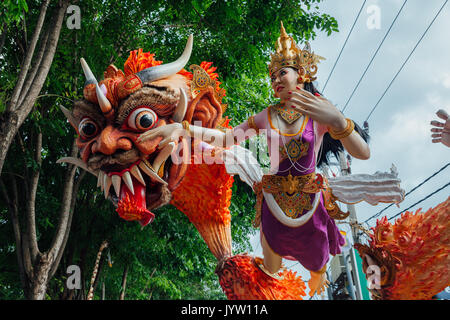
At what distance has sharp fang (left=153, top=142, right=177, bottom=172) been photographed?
2.74 metres

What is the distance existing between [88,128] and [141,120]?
1.21 feet

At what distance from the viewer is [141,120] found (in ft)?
8.88

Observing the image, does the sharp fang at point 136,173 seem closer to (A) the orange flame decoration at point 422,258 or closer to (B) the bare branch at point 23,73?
(A) the orange flame decoration at point 422,258

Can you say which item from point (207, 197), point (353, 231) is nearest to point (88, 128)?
point (207, 197)

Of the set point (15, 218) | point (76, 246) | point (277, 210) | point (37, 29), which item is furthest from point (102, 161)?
point (76, 246)

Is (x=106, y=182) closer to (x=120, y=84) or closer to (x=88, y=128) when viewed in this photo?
(x=88, y=128)

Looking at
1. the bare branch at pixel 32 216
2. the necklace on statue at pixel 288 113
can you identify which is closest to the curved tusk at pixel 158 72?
the necklace on statue at pixel 288 113

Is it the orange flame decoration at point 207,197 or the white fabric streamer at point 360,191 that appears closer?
the white fabric streamer at point 360,191

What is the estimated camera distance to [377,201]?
89.0 inches

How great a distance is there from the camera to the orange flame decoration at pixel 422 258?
2.15 metres

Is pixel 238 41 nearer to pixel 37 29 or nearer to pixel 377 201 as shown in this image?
pixel 37 29

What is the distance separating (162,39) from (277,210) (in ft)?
14.1

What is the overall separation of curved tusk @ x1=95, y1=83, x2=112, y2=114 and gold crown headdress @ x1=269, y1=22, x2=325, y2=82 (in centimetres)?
106

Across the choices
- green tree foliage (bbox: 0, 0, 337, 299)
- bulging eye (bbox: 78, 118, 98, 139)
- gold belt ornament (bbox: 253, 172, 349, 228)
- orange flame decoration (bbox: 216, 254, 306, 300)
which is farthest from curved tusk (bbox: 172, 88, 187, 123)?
green tree foliage (bbox: 0, 0, 337, 299)
